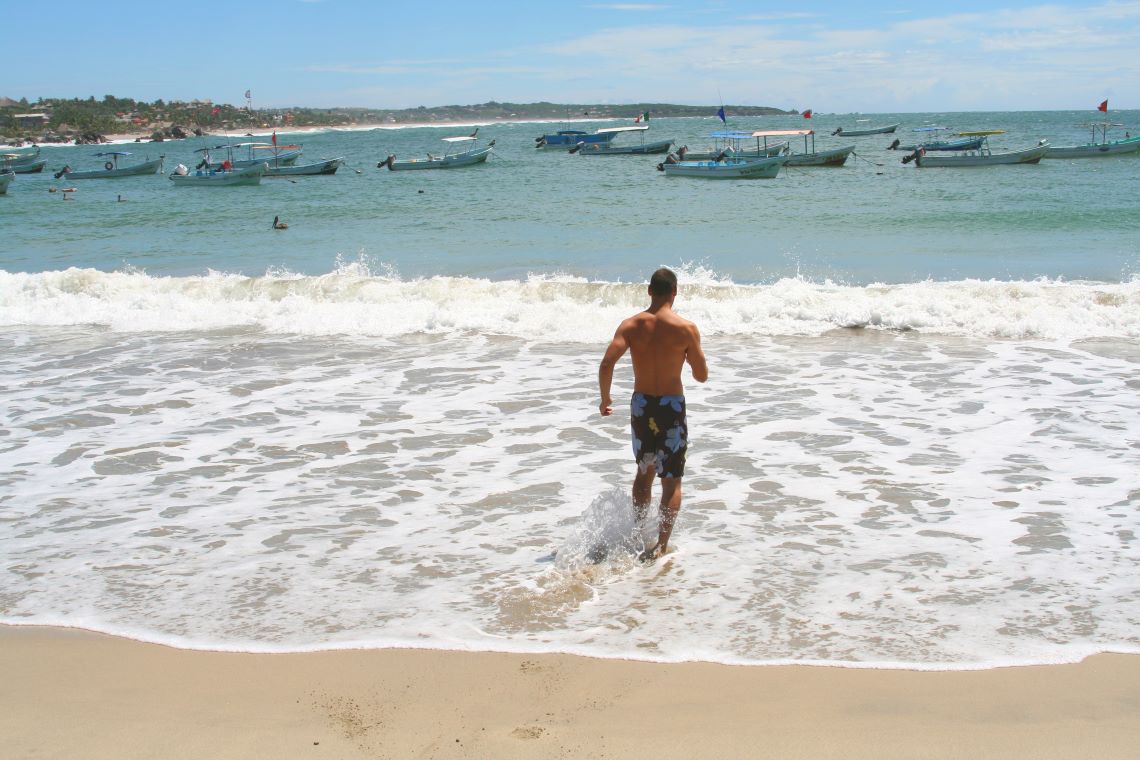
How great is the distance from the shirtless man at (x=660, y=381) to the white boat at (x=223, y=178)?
47050 millimetres

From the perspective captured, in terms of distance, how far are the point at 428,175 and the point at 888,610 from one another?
50.7 m

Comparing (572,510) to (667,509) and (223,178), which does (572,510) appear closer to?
(667,509)

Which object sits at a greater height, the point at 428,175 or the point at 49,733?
the point at 428,175

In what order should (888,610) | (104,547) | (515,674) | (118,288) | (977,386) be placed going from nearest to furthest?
1. (515,674)
2. (888,610)
3. (104,547)
4. (977,386)
5. (118,288)

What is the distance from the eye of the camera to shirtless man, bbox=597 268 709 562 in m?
5.47

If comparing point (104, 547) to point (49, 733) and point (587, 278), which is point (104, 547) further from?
point (587, 278)

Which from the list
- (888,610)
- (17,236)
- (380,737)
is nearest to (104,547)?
(380,737)

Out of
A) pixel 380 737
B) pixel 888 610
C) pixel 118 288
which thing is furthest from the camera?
pixel 118 288

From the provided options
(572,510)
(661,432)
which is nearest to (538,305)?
(572,510)

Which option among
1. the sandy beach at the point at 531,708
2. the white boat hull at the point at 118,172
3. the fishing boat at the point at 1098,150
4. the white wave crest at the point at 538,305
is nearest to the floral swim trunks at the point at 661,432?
the sandy beach at the point at 531,708

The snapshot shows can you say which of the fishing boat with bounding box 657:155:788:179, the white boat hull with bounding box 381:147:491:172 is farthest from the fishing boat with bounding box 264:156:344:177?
the fishing boat with bounding box 657:155:788:179

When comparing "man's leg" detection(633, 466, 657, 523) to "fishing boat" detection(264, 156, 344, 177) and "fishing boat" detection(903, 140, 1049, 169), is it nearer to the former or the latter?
"fishing boat" detection(903, 140, 1049, 169)

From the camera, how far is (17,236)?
2884cm

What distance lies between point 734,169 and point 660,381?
38750 mm
